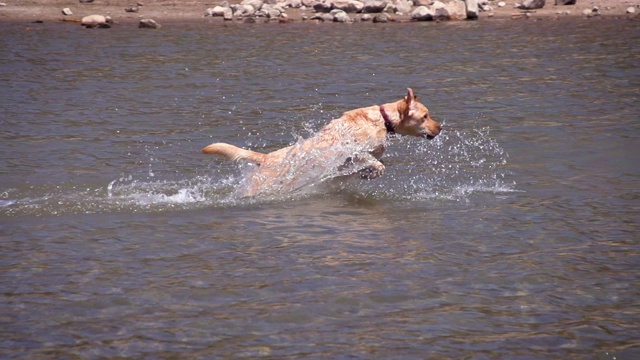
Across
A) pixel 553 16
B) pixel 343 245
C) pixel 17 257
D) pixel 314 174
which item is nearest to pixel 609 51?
pixel 553 16

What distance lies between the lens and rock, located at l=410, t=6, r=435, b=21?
25203 millimetres

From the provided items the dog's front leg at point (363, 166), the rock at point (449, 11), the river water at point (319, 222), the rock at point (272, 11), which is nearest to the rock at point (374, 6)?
the rock at point (449, 11)

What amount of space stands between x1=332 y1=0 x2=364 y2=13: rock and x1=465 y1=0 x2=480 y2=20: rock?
2.76 m

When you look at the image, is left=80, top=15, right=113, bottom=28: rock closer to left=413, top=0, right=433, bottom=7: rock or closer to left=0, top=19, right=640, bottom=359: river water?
left=0, top=19, right=640, bottom=359: river water

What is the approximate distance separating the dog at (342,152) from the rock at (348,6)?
1738 centimetres

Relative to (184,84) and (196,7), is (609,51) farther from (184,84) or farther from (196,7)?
(196,7)

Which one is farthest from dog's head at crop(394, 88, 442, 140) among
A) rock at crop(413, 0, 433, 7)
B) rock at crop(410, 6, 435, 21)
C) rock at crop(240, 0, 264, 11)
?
rock at crop(240, 0, 264, 11)

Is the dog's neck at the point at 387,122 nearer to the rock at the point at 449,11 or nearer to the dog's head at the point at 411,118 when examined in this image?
the dog's head at the point at 411,118

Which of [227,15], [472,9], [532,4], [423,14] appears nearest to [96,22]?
[227,15]

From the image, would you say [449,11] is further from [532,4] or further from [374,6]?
[532,4]

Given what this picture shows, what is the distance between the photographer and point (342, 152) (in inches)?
366

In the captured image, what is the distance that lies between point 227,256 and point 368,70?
422 inches

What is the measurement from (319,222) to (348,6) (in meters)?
18.5

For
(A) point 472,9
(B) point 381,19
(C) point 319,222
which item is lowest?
(C) point 319,222
